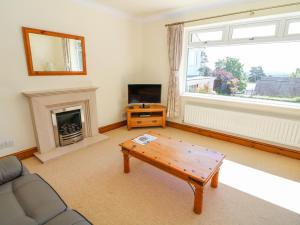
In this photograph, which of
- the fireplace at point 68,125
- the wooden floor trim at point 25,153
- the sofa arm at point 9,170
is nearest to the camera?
the sofa arm at point 9,170

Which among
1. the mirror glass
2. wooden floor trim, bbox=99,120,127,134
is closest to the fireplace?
wooden floor trim, bbox=99,120,127,134

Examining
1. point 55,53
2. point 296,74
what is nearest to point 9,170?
point 55,53

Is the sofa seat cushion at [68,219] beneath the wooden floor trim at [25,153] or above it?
above

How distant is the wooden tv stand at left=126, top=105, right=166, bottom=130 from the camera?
373 cm

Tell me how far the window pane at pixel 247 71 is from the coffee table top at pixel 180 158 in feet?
5.83

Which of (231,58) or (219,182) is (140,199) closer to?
(219,182)

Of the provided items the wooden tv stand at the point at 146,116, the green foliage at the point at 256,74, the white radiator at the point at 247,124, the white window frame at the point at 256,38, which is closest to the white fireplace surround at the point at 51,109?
the wooden tv stand at the point at 146,116

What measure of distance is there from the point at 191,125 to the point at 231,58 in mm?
1552

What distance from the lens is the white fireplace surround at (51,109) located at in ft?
8.15

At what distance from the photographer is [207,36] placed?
336 centimetres

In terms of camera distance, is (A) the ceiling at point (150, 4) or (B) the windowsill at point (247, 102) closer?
(B) the windowsill at point (247, 102)

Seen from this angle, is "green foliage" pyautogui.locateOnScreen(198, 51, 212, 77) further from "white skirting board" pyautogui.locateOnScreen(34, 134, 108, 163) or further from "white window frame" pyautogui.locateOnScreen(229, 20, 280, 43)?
"white skirting board" pyautogui.locateOnScreen(34, 134, 108, 163)

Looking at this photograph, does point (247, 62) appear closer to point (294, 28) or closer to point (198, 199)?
point (294, 28)

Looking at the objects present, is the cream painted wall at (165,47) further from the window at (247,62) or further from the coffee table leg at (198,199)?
the coffee table leg at (198,199)
